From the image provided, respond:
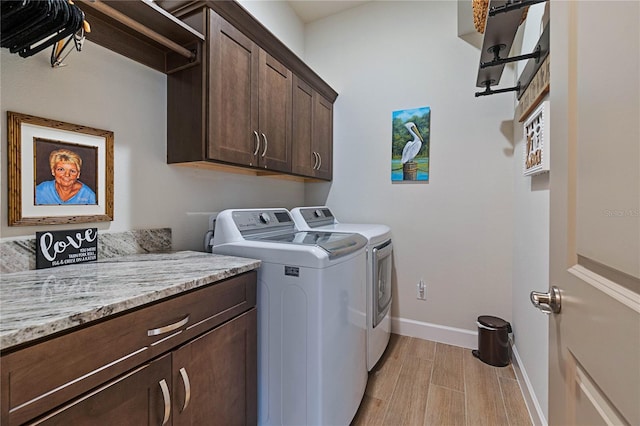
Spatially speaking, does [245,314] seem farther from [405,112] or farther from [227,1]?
[405,112]

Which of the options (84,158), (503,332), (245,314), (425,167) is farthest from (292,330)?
(425,167)

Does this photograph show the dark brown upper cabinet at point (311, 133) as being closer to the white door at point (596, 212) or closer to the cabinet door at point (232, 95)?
the cabinet door at point (232, 95)

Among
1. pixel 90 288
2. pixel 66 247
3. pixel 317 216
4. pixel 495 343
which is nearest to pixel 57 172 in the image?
pixel 66 247

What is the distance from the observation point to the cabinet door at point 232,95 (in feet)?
4.72

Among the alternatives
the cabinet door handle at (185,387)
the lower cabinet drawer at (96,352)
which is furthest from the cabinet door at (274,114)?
the cabinet door handle at (185,387)

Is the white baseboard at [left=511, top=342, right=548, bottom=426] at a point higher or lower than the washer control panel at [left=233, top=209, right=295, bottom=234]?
lower

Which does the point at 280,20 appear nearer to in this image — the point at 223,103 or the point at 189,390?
the point at 223,103

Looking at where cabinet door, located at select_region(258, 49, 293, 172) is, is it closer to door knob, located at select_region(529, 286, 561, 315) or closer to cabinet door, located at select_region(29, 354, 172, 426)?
cabinet door, located at select_region(29, 354, 172, 426)

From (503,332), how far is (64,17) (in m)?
2.78

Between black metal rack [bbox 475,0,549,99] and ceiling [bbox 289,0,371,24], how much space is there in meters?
1.47

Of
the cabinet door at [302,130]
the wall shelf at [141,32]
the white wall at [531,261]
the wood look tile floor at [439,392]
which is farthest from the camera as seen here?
the cabinet door at [302,130]

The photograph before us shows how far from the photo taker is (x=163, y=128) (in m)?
1.55

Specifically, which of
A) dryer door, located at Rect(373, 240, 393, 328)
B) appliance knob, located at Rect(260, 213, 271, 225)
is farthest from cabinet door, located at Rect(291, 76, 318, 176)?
dryer door, located at Rect(373, 240, 393, 328)

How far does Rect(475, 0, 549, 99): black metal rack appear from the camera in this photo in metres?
1.32
